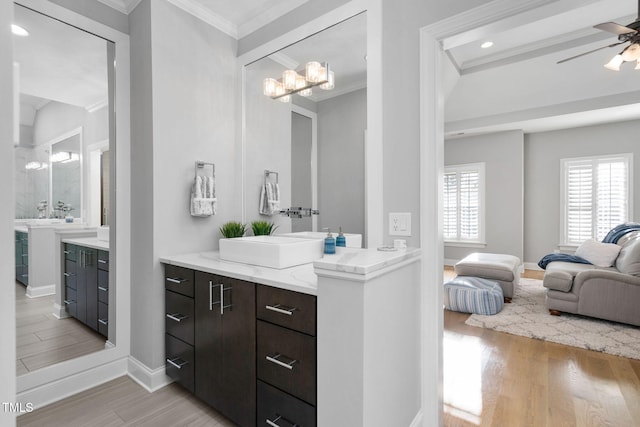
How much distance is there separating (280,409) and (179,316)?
1004 mm

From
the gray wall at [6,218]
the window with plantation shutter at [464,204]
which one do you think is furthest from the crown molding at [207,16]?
the window with plantation shutter at [464,204]

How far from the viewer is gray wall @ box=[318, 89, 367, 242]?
6.64 ft

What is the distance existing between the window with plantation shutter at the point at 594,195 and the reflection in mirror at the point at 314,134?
595 centimetres

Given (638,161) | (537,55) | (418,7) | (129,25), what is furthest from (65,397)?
(638,161)

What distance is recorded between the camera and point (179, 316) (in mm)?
2107

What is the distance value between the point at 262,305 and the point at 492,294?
3.08 meters

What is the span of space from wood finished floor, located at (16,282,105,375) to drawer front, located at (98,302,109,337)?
0.04 m

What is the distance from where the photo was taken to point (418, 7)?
5.51 ft

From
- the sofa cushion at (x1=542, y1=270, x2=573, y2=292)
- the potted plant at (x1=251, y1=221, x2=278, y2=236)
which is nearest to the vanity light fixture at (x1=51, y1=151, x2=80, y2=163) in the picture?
the potted plant at (x1=251, y1=221, x2=278, y2=236)

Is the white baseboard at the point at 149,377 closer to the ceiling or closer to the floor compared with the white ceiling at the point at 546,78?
closer to the floor

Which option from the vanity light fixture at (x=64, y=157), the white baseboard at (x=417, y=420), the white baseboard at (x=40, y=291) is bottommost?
the white baseboard at (x=417, y=420)

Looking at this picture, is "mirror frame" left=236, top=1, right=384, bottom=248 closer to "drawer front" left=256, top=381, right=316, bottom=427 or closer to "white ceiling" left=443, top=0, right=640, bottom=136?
"drawer front" left=256, top=381, right=316, bottom=427

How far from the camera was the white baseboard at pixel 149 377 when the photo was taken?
216 cm

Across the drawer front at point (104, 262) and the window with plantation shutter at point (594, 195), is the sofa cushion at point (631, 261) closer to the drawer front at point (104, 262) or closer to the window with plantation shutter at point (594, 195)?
the window with plantation shutter at point (594, 195)
